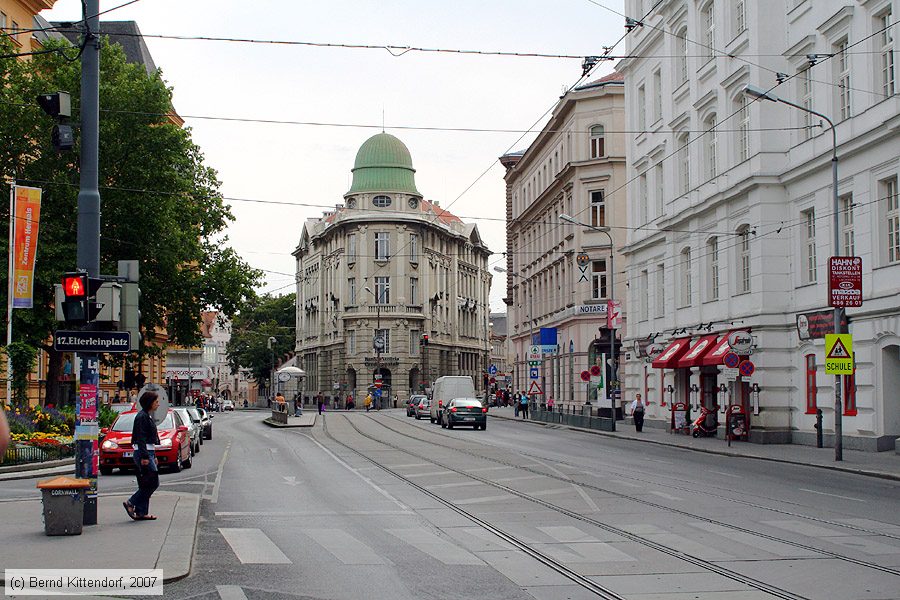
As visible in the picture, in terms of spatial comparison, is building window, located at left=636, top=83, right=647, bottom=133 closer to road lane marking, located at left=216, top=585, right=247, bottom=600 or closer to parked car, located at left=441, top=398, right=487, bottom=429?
parked car, located at left=441, top=398, right=487, bottom=429

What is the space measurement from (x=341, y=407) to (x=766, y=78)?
73546 mm

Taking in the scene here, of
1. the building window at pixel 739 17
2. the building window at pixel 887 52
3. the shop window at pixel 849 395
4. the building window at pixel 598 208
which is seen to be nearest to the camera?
the building window at pixel 887 52

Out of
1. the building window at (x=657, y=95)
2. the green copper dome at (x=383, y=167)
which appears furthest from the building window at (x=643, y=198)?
the green copper dome at (x=383, y=167)

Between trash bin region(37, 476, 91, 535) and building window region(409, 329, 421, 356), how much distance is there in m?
90.6

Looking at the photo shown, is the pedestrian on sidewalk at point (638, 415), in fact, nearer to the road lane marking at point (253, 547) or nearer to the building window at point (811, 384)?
the building window at point (811, 384)

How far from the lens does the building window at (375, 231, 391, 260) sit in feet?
342

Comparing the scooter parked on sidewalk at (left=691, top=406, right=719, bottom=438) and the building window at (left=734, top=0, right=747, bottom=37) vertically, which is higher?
the building window at (left=734, top=0, right=747, bottom=37)

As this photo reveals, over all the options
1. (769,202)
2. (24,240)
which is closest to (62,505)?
(24,240)

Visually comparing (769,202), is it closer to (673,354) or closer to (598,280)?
(673,354)

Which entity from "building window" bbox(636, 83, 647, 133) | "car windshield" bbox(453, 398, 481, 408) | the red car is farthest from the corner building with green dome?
the red car

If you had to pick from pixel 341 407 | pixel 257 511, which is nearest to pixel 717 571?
pixel 257 511

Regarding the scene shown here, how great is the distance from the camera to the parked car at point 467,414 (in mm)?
50844

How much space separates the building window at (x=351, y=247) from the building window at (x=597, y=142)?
44.0m

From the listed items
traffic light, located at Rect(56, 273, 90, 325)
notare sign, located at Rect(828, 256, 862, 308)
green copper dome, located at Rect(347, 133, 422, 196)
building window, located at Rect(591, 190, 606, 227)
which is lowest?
traffic light, located at Rect(56, 273, 90, 325)
